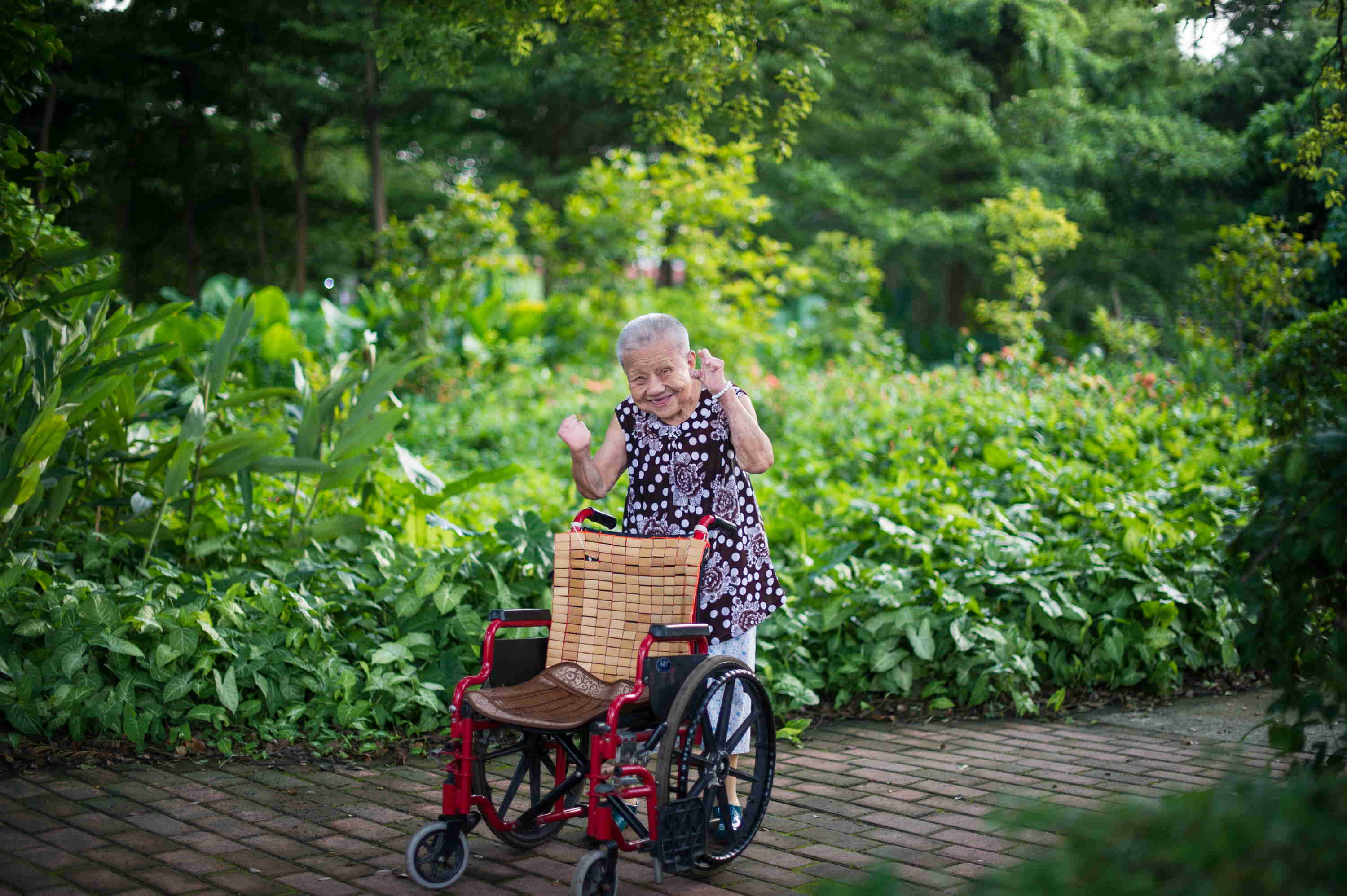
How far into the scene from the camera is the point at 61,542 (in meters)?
4.80

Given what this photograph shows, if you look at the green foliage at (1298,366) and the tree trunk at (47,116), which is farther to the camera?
the tree trunk at (47,116)

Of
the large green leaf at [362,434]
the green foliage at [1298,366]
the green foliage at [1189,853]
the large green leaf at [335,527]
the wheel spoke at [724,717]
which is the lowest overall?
the wheel spoke at [724,717]

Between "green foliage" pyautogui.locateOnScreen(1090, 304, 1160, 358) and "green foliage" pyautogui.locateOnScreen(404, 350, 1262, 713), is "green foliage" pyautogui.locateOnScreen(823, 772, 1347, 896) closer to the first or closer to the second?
"green foliage" pyautogui.locateOnScreen(404, 350, 1262, 713)

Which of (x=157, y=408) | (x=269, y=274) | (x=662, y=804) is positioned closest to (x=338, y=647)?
(x=157, y=408)

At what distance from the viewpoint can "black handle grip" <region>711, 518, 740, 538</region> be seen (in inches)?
132

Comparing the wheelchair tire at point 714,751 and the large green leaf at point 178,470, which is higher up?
the large green leaf at point 178,470

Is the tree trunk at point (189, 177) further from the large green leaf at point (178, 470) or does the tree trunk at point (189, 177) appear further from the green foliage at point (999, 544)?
the large green leaf at point (178, 470)

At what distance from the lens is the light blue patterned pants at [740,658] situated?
11.6 feet

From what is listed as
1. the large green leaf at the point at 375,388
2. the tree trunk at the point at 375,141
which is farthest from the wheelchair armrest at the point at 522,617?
the tree trunk at the point at 375,141

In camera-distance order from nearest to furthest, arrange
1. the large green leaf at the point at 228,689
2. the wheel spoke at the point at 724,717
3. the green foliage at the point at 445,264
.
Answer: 1. the wheel spoke at the point at 724,717
2. the large green leaf at the point at 228,689
3. the green foliage at the point at 445,264

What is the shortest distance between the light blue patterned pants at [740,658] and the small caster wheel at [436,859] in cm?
81

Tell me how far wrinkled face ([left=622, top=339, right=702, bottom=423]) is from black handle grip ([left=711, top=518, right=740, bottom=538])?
1.12ft

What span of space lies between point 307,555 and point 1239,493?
467 cm

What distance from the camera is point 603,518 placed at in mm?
3580
